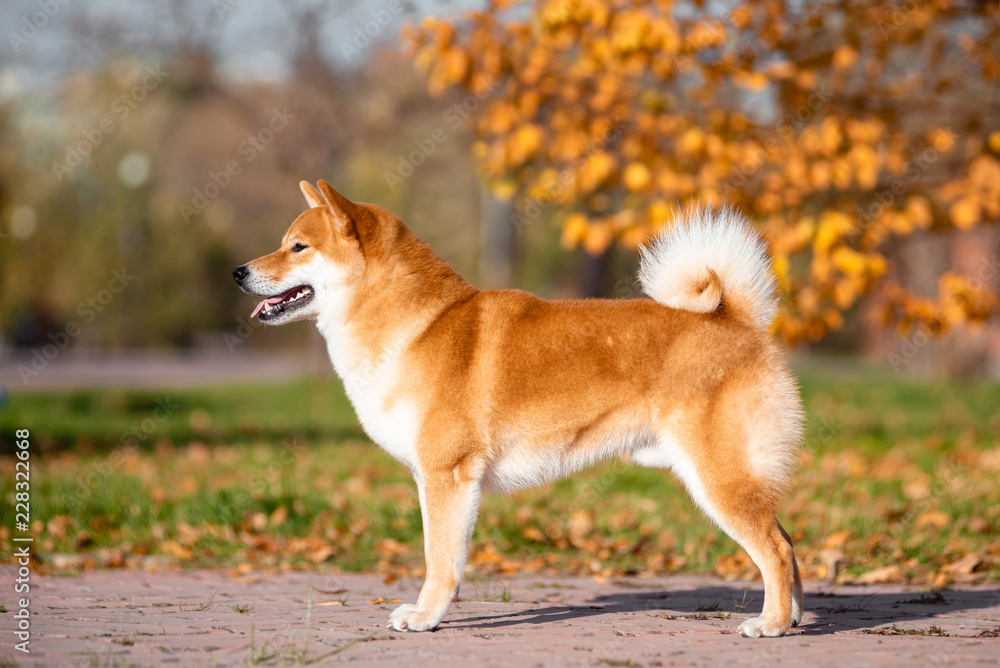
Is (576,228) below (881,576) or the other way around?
the other way around

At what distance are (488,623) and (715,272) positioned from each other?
5.96 ft

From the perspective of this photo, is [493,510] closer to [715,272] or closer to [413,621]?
[413,621]

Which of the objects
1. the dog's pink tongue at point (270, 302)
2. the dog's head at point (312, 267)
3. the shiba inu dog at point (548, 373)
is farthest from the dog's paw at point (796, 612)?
the dog's pink tongue at point (270, 302)

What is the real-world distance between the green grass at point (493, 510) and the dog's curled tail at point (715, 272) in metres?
1.67

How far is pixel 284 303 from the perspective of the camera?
427 centimetres

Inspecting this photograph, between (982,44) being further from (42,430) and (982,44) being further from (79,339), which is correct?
(79,339)

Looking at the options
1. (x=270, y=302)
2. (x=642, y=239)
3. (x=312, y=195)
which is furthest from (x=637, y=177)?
(x=270, y=302)

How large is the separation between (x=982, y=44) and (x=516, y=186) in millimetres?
4071

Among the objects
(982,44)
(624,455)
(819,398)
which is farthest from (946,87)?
(819,398)

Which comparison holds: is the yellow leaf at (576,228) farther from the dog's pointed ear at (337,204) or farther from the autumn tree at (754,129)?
the dog's pointed ear at (337,204)

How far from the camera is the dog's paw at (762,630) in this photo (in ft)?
12.5

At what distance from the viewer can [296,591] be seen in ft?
16.1

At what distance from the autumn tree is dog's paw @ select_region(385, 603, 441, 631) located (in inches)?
148

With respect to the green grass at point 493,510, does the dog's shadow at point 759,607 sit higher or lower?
lower
